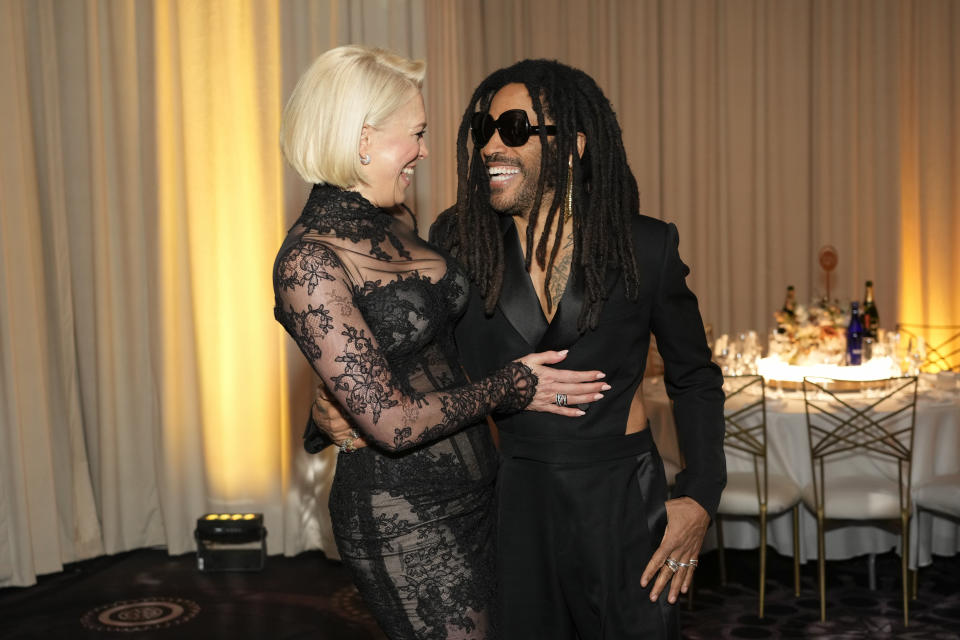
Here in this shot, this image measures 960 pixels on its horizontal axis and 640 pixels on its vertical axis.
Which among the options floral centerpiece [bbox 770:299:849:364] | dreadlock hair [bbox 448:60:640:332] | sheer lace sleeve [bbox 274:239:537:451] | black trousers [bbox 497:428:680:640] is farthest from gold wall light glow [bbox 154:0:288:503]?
sheer lace sleeve [bbox 274:239:537:451]

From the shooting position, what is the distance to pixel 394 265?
225cm

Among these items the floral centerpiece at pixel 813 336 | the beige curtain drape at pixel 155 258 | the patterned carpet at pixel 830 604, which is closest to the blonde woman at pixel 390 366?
the patterned carpet at pixel 830 604

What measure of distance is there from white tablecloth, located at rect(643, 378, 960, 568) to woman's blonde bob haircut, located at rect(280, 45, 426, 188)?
10.1ft

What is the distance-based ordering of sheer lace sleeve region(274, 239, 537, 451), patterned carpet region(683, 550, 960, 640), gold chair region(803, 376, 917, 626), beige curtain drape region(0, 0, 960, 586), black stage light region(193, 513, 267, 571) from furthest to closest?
→ black stage light region(193, 513, 267, 571) < beige curtain drape region(0, 0, 960, 586) < gold chair region(803, 376, 917, 626) < patterned carpet region(683, 550, 960, 640) < sheer lace sleeve region(274, 239, 537, 451)

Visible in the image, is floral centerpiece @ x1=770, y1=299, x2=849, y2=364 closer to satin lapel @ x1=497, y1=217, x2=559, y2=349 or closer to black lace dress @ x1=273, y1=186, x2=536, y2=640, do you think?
satin lapel @ x1=497, y1=217, x2=559, y2=349

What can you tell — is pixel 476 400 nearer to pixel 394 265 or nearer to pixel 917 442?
pixel 394 265

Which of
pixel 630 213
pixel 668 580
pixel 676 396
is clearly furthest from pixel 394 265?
pixel 668 580

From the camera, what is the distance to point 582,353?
2377 millimetres

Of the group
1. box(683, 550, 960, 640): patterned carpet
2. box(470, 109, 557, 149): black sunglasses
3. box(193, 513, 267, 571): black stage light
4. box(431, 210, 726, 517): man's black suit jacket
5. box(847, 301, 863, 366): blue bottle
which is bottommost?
box(683, 550, 960, 640): patterned carpet

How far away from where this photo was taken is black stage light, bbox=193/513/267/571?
5496mm

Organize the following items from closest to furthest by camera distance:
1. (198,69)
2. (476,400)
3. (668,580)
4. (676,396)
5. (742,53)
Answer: (476,400) → (668,580) → (676,396) → (198,69) → (742,53)

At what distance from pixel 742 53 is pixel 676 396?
629 centimetres

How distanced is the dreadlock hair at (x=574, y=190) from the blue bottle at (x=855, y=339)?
11.8ft

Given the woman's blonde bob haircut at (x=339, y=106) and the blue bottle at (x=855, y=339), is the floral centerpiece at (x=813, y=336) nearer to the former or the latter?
the blue bottle at (x=855, y=339)
